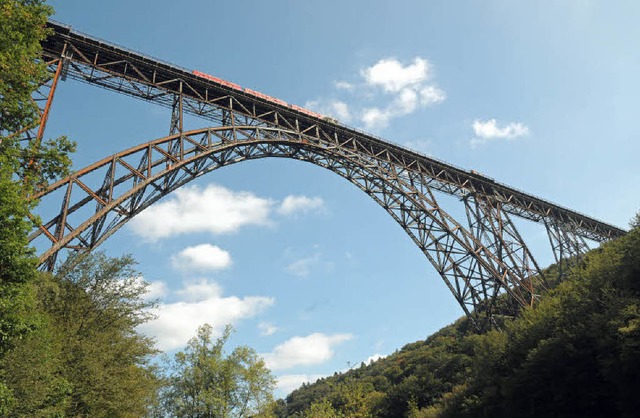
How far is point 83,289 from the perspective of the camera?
17.2 meters

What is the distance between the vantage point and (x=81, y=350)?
52.0 ft

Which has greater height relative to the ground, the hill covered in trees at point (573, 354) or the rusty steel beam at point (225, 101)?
the rusty steel beam at point (225, 101)

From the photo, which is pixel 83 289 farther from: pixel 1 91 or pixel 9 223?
pixel 1 91

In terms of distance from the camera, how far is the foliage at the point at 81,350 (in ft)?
42.0

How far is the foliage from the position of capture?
12805mm

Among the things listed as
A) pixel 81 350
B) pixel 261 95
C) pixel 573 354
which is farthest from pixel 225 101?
pixel 573 354

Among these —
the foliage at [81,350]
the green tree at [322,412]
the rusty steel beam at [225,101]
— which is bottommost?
the green tree at [322,412]

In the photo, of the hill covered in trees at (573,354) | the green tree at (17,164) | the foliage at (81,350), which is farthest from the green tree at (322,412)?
the green tree at (17,164)

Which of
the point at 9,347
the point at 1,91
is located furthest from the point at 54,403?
the point at 1,91

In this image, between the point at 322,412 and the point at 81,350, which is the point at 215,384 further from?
the point at 322,412

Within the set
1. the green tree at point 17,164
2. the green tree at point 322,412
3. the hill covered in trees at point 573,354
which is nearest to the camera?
the green tree at point 17,164

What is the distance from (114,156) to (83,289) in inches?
227

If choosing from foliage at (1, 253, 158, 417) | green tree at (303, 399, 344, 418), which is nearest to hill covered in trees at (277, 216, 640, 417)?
green tree at (303, 399, 344, 418)

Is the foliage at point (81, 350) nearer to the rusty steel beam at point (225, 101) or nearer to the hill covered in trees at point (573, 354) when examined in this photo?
the rusty steel beam at point (225, 101)
